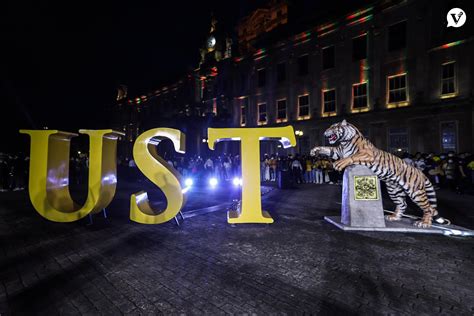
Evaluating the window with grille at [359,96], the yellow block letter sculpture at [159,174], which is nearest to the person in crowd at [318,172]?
the window with grille at [359,96]

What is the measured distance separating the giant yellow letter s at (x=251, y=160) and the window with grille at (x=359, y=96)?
17940mm

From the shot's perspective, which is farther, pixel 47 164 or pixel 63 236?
pixel 47 164

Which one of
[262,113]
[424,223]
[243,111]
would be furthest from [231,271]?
[243,111]

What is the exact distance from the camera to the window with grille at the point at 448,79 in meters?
17.7

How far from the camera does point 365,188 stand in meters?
5.93

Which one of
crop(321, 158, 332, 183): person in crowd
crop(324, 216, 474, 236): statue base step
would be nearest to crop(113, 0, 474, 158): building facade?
crop(321, 158, 332, 183): person in crowd

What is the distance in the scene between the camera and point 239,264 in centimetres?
405

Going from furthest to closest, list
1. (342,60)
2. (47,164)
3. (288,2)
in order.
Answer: (288,2) → (342,60) → (47,164)

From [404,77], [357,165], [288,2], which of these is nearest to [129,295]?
[357,165]

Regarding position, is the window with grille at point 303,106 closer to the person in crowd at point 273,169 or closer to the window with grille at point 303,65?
the window with grille at point 303,65

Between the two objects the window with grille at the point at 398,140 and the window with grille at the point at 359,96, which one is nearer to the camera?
the window with grille at the point at 398,140

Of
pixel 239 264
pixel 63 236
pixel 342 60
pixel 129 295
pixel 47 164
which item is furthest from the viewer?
pixel 342 60

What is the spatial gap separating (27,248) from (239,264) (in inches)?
160

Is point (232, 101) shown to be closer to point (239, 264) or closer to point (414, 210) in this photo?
point (414, 210)
